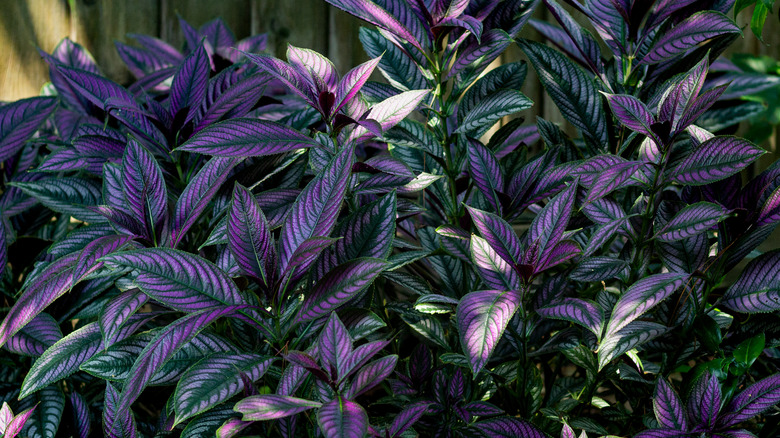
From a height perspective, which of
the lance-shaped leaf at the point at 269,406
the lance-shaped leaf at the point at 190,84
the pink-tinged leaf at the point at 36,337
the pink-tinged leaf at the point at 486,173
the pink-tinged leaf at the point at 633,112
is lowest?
the pink-tinged leaf at the point at 36,337

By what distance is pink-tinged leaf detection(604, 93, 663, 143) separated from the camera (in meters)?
0.94

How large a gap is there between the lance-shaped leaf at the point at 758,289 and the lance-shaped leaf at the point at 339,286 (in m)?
0.61

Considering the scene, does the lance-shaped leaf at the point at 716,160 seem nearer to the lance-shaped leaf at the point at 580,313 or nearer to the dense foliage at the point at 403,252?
the dense foliage at the point at 403,252

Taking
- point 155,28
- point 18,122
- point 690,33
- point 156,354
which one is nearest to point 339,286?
point 156,354

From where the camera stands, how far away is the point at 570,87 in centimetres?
116

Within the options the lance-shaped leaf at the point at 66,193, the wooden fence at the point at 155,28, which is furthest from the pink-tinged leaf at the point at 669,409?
the wooden fence at the point at 155,28

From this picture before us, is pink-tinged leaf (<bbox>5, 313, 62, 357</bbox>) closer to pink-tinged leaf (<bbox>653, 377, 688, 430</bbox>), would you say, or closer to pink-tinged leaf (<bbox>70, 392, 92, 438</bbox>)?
pink-tinged leaf (<bbox>70, 392, 92, 438</bbox>)

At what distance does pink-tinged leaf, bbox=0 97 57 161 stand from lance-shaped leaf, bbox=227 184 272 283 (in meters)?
0.79

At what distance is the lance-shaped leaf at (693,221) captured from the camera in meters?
0.89

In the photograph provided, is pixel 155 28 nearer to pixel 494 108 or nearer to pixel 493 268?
pixel 494 108

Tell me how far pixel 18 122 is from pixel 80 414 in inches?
27.0

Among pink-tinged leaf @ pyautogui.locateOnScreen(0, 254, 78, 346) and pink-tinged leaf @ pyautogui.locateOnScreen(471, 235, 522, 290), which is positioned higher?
pink-tinged leaf @ pyautogui.locateOnScreen(471, 235, 522, 290)

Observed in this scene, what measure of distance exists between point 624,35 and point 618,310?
0.56 m

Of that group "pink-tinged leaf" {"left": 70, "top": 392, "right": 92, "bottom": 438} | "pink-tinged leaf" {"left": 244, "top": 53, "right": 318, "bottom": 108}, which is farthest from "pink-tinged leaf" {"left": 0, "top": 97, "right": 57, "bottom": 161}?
"pink-tinged leaf" {"left": 244, "top": 53, "right": 318, "bottom": 108}
